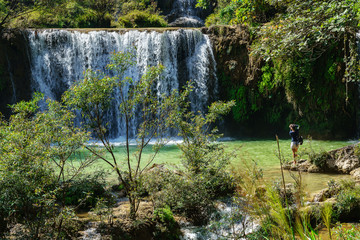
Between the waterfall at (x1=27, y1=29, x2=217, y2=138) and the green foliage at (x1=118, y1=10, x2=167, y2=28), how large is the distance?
23.6 ft

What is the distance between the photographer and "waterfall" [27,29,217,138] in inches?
725

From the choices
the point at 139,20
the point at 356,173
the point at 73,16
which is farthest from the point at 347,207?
the point at 73,16

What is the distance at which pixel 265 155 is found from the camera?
12.8 metres

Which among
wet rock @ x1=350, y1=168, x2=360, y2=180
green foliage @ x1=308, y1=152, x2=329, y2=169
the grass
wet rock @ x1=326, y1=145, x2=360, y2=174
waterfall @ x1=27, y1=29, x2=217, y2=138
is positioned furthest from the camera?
waterfall @ x1=27, y1=29, x2=217, y2=138

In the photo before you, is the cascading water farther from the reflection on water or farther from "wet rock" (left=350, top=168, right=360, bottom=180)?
"wet rock" (left=350, top=168, right=360, bottom=180)

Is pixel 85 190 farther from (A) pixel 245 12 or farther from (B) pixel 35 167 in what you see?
(A) pixel 245 12

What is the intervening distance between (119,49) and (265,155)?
35.5ft

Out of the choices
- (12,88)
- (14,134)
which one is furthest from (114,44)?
(14,134)

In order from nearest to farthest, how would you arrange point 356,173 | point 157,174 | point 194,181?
point 194,181
point 157,174
point 356,173

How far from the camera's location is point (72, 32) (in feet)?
61.2

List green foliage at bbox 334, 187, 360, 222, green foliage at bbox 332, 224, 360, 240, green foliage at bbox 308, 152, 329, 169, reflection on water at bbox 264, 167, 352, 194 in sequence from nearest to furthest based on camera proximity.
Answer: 1. green foliage at bbox 332, 224, 360, 240
2. green foliage at bbox 334, 187, 360, 222
3. reflection on water at bbox 264, 167, 352, 194
4. green foliage at bbox 308, 152, 329, 169

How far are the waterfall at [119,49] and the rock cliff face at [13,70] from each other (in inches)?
17.2

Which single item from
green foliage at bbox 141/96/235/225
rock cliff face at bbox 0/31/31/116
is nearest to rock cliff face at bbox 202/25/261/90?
rock cliff face at bbox 0/31/31/116

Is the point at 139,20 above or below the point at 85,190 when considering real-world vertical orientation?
above
